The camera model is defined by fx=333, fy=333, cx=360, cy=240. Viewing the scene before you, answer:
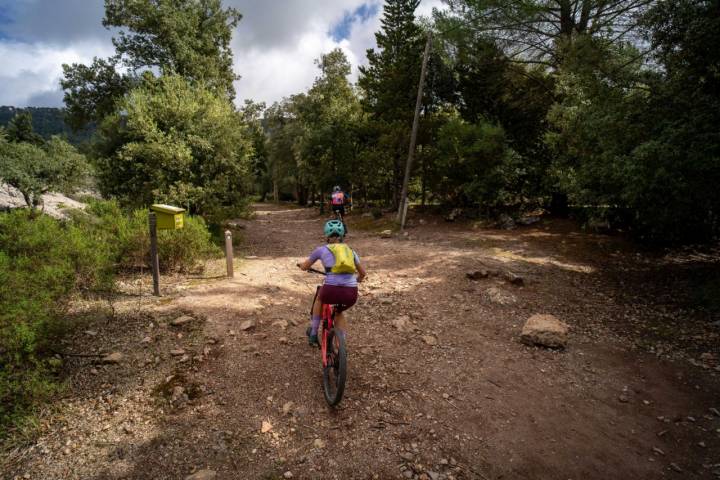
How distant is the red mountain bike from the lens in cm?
390

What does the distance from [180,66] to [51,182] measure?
955 centimetres

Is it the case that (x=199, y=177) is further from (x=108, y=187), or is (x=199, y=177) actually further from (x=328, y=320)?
(x=328, y=320)

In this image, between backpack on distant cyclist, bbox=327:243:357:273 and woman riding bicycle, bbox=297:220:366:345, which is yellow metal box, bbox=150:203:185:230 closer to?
woman riding bicycle, bbox=297:220:366:345

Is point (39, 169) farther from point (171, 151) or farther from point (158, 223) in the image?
point (158, 223)

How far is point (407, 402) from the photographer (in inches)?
171

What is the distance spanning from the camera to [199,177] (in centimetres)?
1221

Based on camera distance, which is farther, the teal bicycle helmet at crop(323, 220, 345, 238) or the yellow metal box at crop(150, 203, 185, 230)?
the yellow metal box at crop(150, 203, 185, 230)

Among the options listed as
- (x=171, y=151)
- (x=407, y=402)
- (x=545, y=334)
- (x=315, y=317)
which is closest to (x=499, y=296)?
(x=545, y=334)

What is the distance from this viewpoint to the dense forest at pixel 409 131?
6.47 meters

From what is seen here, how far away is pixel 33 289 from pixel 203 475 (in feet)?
13.1

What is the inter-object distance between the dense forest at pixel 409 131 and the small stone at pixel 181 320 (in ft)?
5.24

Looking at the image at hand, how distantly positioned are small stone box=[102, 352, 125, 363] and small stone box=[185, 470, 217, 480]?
2.48 m

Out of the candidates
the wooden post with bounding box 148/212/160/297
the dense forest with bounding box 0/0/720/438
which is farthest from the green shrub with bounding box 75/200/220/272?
the wooden post with bounding box 148/212/160/297

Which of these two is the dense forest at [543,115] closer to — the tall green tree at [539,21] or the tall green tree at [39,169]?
the tall green tree at [539,21]
